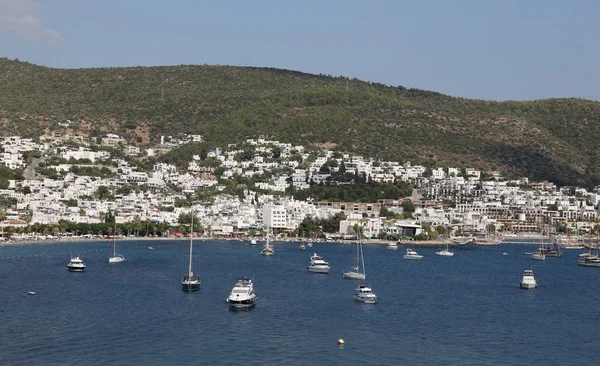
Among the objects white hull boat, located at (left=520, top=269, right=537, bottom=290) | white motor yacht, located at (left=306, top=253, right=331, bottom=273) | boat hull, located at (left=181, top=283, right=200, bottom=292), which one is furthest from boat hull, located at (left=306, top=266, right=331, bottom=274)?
boat hull, located at (left=181, top=283, right=200, bottom=292)

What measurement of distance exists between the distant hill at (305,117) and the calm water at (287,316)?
197 ft

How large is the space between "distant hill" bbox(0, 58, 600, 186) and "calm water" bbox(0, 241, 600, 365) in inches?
2359

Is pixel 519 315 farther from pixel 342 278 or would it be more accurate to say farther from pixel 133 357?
pixel 133 357

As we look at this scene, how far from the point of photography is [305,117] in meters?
119

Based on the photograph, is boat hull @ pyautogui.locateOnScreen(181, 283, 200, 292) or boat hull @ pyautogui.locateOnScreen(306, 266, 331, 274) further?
boat hull @ pyautogui.locateOnScreen(306, 266, 331, 274)

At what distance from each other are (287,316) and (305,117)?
86831 millimetres

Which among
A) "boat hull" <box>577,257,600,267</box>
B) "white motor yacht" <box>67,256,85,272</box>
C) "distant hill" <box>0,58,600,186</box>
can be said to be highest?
"distant hill" <box>0,58,600,186</box>

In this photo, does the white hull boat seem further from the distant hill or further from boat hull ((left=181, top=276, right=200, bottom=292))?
the distant hill

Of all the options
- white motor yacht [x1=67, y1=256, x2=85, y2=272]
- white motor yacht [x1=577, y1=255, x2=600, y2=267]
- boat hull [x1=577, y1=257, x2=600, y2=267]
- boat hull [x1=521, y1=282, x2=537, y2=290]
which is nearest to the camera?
boat hull [x1=521, y1=282, x2=537, y2=290]

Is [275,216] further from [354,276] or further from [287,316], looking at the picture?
[287,316]

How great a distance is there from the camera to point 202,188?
95812 millimetres

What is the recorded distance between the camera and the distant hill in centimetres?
11300

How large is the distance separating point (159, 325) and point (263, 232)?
167 feet

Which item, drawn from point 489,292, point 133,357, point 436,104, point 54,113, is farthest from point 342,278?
point 436,104
